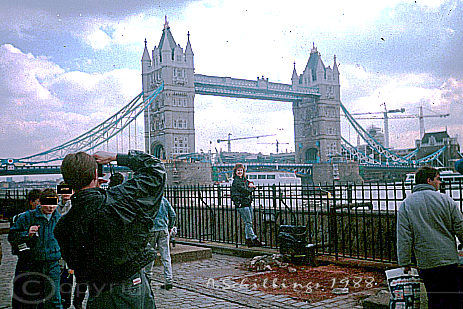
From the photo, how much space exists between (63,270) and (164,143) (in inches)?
2181

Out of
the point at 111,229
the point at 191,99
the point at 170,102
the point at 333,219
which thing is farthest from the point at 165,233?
the point at 191,99

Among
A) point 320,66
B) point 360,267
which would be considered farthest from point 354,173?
point 360,267

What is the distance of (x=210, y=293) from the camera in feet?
18.6

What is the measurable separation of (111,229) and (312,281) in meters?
4.19

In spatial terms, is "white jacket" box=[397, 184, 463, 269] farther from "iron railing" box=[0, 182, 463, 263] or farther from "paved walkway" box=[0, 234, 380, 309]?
"iron railing" box=[0, 182, 463, 263]

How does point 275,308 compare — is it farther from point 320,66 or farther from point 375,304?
point 320,66

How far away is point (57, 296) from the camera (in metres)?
4.00

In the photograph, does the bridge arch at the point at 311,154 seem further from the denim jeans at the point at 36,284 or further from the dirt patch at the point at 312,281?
the denim jeans at the point at 36,284

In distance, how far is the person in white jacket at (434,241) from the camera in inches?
137

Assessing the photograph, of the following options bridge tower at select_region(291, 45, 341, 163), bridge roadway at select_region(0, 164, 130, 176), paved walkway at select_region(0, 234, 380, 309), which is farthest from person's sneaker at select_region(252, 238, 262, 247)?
bridge tower at select_region(291, 45, 341, 163)

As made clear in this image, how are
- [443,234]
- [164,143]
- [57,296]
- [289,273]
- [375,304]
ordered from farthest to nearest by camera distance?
[164,143] < [289,273] < [375,304] < [57,296] < [443,234]

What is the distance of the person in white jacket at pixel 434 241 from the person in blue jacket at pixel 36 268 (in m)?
2.87

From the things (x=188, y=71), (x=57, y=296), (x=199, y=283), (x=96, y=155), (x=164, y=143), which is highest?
(x=188, y=71)

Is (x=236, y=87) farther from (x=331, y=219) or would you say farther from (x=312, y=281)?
(x=312, y=281)
